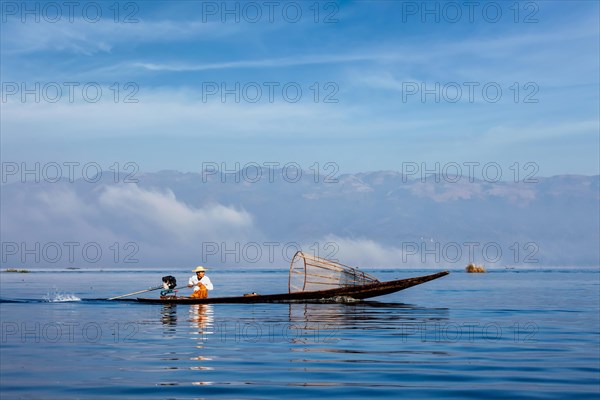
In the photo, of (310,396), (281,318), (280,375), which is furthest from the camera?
(281,318)

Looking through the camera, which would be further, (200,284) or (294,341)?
(200,284)

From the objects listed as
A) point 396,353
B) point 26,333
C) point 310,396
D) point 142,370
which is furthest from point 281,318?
point 310,396

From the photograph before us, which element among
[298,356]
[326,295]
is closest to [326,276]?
[326,295]

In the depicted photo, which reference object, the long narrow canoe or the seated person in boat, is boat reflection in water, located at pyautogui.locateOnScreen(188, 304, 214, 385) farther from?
the long narrow canoe

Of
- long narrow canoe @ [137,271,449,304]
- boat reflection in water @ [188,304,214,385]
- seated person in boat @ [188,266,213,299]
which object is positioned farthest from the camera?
long narrow canoe @ [137,271,449,304]

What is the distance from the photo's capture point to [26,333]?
22766mm

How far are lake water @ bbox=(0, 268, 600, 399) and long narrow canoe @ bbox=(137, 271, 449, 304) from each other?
4944mm

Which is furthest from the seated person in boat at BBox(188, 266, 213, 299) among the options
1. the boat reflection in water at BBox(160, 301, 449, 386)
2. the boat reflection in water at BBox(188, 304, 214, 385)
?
the boat reflection in water at BBox(160, 301, 449, 386)

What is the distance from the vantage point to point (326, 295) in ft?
120

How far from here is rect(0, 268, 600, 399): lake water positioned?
1300 centimetres

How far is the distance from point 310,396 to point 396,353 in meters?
5.53

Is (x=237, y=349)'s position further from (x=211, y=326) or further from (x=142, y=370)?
(x=211, y=326)

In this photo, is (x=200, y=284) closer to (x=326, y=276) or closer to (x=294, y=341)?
(x=326, y=276)

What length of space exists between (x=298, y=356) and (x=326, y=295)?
19.6m
